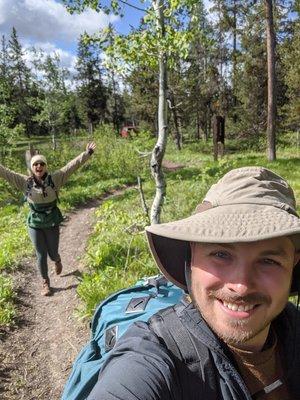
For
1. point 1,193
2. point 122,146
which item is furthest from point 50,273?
point 122,146

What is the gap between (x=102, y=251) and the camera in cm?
741

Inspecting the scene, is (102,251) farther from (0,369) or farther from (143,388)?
(143,388)

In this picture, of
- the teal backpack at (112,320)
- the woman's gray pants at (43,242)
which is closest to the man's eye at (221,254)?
the teal backpack at (112,320)

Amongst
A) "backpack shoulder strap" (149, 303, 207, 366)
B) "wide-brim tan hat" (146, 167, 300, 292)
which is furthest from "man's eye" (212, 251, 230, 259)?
"backpack shoulder strap" (149, 303, 207, 366)

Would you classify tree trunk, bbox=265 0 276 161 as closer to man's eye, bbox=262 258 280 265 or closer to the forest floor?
the forest floor

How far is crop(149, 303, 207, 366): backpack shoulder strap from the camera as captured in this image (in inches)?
58.7

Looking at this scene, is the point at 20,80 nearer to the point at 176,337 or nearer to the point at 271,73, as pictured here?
the point at 271,73

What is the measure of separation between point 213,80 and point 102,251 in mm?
31696

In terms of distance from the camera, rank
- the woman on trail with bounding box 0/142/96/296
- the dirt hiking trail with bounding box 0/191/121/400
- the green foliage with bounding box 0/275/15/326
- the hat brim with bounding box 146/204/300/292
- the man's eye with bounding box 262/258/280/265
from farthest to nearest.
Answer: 1. the woman on trail with bounding box 0/142/96/296
2. the green foliage with bounding box 0/275/15/326
3. the dirt hiking trail with bounding box 0/191/121/400
4. the man's eye with bounding box 262/258/280/265
5. the hat brim with bounding box 146/204/300/292

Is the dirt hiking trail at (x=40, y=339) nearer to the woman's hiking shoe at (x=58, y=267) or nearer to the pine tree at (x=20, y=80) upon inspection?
the woman's hiking shoe at (x=58, y=267)

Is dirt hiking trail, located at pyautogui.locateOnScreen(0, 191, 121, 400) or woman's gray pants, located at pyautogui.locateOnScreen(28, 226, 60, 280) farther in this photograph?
woman's gray pants, located at pyautogui.locateOnScreen(28, 226, 60, 280)

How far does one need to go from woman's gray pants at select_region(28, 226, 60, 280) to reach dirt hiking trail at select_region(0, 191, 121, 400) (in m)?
0.52

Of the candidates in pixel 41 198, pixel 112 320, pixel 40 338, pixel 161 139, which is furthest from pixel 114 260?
pixel 112 320

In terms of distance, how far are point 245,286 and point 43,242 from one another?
558cm
